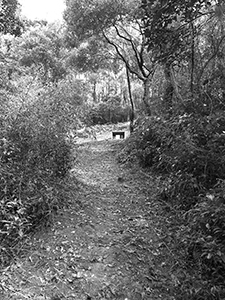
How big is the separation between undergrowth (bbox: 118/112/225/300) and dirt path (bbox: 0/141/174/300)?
324 millimetres

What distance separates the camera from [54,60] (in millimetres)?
13617

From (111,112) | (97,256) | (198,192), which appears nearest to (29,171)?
(97,256)

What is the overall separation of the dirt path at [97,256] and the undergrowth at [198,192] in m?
0.32

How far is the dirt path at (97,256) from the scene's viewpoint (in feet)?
8.06

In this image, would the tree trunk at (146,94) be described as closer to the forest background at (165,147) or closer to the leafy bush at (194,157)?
the forest background at (165,147)

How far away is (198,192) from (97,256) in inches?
57.3

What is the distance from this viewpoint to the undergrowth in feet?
7.86

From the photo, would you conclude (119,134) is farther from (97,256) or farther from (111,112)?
(97,256)

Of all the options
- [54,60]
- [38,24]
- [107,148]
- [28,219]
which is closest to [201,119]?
[28,219]

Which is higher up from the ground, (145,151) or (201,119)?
(201,119)

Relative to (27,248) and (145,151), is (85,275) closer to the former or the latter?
(27,248)

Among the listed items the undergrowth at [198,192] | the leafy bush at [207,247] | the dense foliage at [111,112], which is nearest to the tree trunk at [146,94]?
the undergrowth at [198,192]

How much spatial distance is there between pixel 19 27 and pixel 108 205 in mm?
5960

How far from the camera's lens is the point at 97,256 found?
2.93 m
